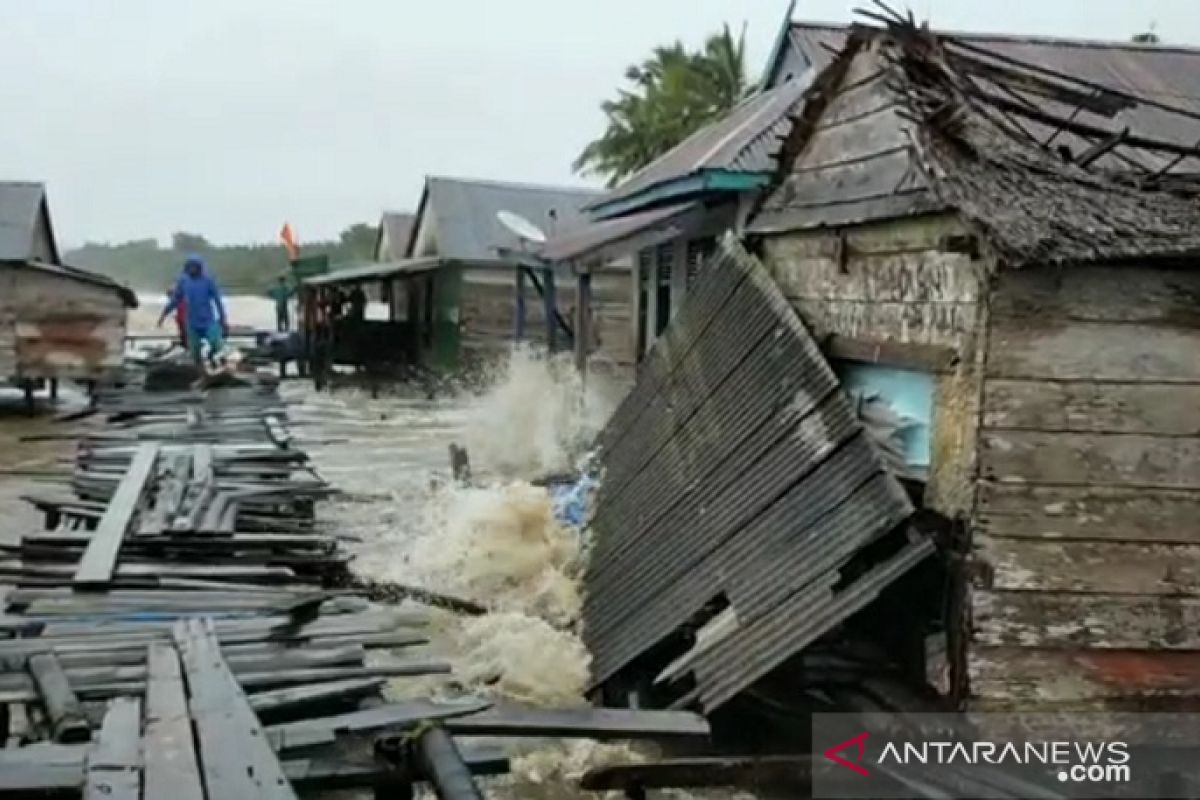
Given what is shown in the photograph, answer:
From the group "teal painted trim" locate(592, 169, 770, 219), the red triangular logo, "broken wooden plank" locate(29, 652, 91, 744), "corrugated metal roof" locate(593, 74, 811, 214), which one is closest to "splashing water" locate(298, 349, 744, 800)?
the red triangular logo

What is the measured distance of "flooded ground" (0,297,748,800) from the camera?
22.3 feet

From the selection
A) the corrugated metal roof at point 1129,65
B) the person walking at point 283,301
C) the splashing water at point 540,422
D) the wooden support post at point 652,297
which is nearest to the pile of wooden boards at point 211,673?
the splashing water at point 540,422

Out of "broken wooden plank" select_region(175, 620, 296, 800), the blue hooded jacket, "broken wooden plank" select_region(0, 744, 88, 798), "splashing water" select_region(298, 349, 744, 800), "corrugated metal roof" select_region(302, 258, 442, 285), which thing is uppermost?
"corrugated metal roof" select_region(302, 258, 442, 285)

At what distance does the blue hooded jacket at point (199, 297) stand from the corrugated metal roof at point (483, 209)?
8.13m

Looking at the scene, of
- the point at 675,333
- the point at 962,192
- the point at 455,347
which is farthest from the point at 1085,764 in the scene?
the point at 455,347

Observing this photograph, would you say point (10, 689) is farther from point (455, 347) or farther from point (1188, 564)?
point (455, 347)

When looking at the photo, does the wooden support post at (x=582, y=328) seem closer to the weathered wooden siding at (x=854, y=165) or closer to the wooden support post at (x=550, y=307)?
the wooden support post at (x=550, y=307)

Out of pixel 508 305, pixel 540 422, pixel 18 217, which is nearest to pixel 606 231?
pixel 540 422

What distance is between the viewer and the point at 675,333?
8406 mm

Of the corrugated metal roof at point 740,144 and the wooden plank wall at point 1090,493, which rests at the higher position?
the corrugated metal roof at point 740,144

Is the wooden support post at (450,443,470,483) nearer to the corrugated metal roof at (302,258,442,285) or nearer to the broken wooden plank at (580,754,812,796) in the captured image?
the broken wooden plank at (580,754,812,796)

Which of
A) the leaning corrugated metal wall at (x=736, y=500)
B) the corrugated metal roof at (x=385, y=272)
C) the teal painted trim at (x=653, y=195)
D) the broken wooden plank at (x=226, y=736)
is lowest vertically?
the broken wooden plank at (x=226, y=736)

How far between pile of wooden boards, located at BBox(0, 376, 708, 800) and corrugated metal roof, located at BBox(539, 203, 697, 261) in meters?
4.91

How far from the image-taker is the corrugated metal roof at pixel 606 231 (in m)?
12.1
